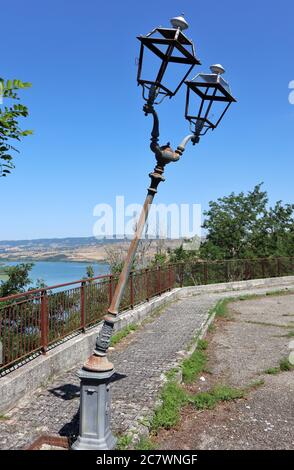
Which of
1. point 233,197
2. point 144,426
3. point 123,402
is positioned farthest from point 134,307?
point 233,197

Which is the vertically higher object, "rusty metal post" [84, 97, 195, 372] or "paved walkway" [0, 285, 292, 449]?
"rusty metal post" [84, 97, 195, 372]

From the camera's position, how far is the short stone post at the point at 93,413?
3904 millimetres

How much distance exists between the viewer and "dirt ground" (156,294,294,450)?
4.61 meters

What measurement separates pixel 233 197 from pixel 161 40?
2572cm

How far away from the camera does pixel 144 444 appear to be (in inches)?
172

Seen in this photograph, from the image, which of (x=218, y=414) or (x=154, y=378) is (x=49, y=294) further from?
(x=218, y=414)

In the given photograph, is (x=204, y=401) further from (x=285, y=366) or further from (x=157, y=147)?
(x=157, y=147)

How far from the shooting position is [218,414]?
5.38 meters

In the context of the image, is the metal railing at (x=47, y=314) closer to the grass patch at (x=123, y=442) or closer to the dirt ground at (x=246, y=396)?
the grass patch at (x=123, y=442)

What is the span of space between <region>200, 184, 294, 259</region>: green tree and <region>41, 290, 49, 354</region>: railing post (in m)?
18.5

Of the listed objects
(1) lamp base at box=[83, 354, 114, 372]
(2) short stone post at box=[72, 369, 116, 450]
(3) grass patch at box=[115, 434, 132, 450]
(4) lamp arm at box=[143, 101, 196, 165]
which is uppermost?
(4) lamp arm at box=[143, 101, 196, 165]

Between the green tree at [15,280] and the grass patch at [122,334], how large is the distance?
7.23 ft

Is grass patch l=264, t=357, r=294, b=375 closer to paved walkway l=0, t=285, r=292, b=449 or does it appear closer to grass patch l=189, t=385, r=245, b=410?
grass patch l=189, t=385, r=245, b=410

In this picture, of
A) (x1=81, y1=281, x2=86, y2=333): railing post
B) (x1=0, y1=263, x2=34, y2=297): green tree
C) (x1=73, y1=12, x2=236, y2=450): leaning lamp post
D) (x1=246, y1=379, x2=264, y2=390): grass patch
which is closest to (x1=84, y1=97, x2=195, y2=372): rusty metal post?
(x1=73, y1=12, x2=236, y2=450): leaning lamp post
